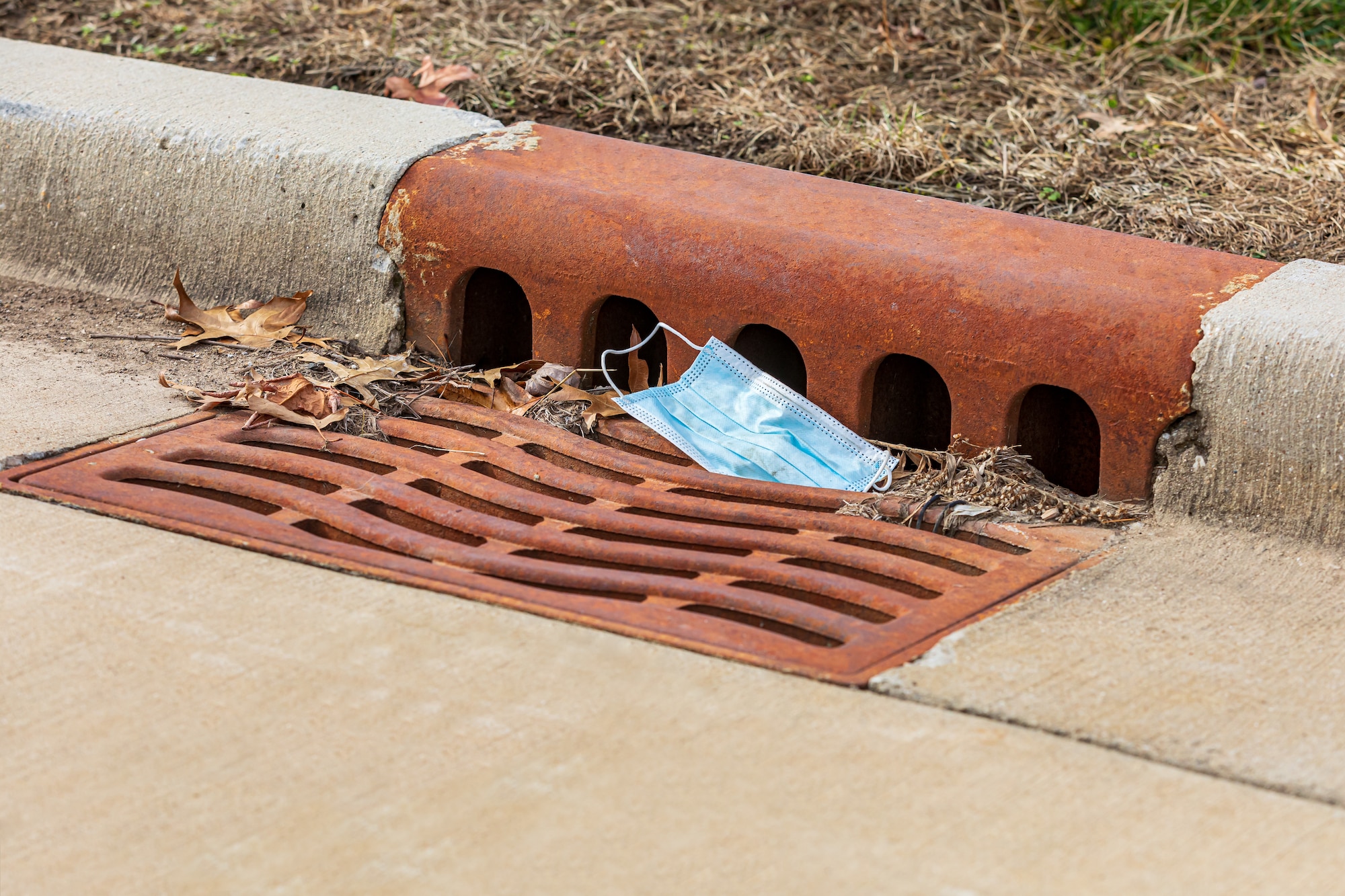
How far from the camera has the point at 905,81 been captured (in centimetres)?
441

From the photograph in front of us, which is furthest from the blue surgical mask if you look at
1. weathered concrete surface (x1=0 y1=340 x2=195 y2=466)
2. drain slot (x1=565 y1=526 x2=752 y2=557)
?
weathered concrete surface (x1=0 y1=340 x2=195 y2=466)

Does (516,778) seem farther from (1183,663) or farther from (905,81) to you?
(905,81)

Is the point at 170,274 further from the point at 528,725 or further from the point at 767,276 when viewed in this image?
the point at 528,725

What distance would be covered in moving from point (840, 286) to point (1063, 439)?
52 centimetres

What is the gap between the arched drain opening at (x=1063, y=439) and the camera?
2797 millimetres

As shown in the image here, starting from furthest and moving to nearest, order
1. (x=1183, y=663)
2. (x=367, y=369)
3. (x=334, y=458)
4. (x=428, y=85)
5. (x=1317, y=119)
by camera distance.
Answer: (x=428, y=85) < (x=1317, y=119) < (x=367, y=369) < (x=334, y=458) < (x=1183, y=663)

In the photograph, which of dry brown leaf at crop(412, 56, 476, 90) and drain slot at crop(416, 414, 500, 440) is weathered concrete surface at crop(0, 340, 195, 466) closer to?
drain slot at crop(416, 414, 500, 440)

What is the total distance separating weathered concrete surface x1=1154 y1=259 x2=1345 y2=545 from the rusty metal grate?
222mm

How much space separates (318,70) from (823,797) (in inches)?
131

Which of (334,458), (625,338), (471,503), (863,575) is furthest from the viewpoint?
(625,338)

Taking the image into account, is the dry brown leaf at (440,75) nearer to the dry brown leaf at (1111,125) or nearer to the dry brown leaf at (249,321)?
the dry brown leaf at (249,321)

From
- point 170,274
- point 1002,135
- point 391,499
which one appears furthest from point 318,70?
point 391,499

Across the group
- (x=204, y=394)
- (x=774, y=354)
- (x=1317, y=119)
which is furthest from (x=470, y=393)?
(x=1317, y=119)

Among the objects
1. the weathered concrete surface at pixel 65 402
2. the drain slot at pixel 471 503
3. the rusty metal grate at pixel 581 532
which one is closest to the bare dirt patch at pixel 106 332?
the weathered concrete surface at pixel 65 402
